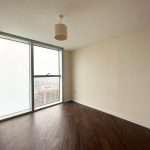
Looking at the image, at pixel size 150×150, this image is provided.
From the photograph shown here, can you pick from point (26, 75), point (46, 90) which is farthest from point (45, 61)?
point (46, 90)

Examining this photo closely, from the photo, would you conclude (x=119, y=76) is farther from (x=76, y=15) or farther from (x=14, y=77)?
(x=14, y=77)

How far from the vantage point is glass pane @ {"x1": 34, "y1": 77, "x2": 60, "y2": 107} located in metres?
3.72

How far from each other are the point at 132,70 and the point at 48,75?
Result: 2.76m

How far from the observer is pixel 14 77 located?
3158 millimetres

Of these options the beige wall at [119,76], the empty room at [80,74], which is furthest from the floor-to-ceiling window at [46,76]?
the beige wall at [119,76]

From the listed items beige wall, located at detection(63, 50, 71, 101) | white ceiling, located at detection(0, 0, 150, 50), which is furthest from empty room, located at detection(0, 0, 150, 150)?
beige wall, located at detection(63, 50, 71, 101)

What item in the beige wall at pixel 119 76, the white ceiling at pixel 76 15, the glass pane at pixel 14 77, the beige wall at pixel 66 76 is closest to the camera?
the white ceiling at pixel 76 15

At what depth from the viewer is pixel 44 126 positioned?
2.61 meters

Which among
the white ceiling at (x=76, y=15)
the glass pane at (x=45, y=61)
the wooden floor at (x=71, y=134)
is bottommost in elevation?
the wooden floor at (x=71, y=134)

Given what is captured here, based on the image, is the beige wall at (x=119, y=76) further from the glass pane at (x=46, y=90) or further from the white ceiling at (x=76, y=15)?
the glass pane at (x=46, y=90)

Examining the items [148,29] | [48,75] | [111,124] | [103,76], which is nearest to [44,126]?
[111,124]

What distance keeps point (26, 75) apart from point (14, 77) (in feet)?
1.15

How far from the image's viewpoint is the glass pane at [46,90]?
3723 mm

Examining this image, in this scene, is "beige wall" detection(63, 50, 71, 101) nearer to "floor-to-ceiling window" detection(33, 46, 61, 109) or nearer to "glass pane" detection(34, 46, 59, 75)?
"floor-to-ceiling window" detection(33, 46, 61, 109)
